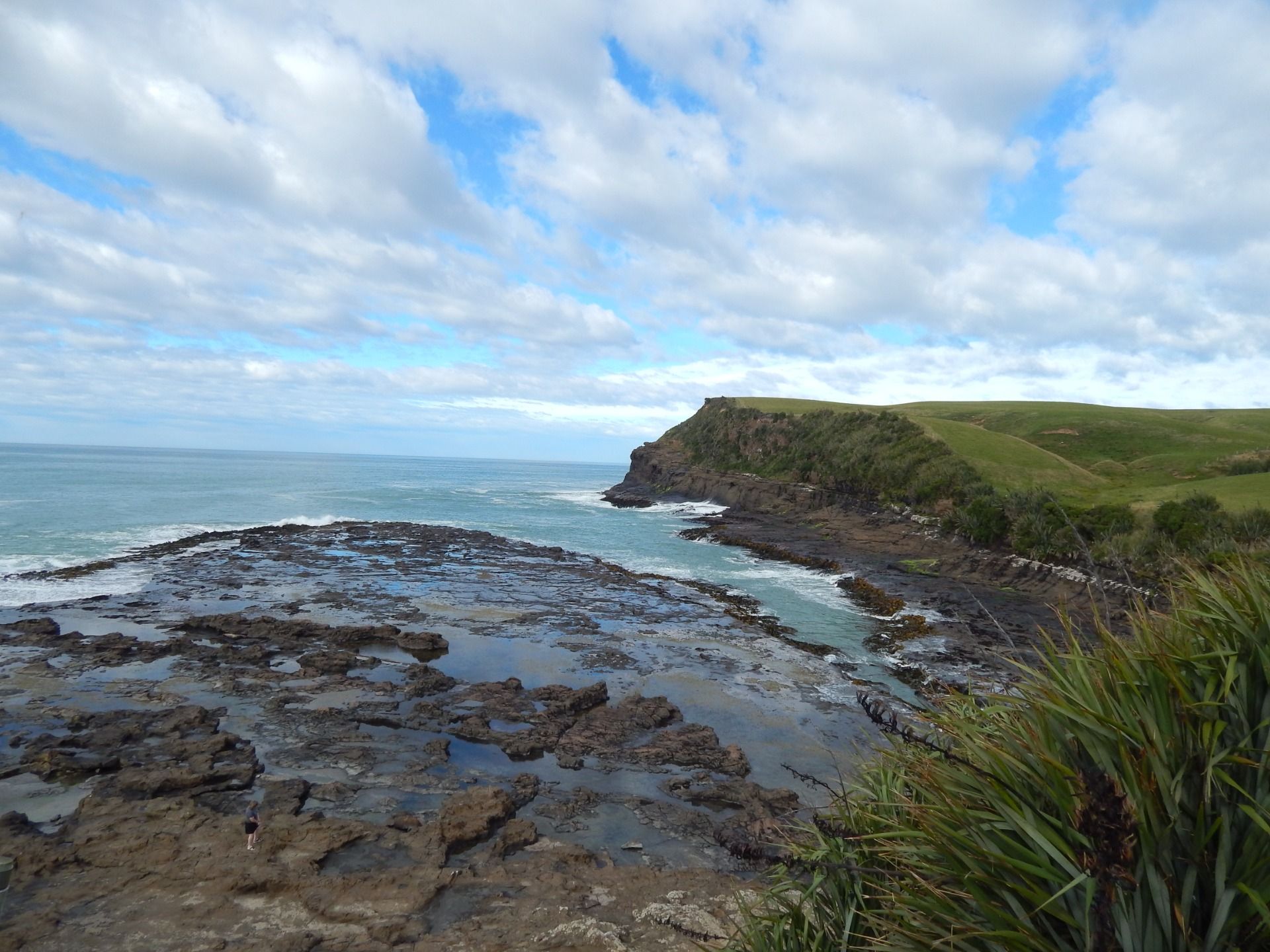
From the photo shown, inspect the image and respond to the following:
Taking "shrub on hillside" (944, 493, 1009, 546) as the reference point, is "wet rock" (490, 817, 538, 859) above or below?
below

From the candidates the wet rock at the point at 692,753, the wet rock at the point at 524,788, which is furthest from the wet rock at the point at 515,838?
the wet rock at the point at 692,753

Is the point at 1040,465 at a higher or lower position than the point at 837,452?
lower

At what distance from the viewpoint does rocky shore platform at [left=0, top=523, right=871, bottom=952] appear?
8.38 m

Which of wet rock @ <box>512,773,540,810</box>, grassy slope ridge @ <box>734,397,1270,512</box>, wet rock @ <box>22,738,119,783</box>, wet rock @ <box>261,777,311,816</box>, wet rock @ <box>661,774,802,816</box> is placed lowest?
wet rock @ <box>661,774,802,816</box>

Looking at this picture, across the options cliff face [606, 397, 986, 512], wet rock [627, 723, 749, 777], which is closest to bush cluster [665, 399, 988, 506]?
cliff face [606, 397, 986, 512]

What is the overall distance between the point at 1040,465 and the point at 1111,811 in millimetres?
45205

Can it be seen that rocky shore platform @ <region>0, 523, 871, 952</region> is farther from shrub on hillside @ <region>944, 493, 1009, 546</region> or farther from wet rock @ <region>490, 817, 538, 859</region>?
shrub on hillside @ <region>944, 493, 1009, 546</region>

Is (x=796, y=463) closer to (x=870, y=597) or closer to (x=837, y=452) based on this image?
(x=837, y=452)

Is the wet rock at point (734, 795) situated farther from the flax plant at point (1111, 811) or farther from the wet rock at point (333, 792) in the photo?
the flax plant at point (1111, 811)

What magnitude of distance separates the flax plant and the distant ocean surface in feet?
50.5

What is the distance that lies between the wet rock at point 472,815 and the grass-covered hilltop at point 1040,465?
9088mm

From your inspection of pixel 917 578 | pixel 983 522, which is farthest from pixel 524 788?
pixel 983 522

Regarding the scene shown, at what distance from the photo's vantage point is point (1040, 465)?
1671 inches

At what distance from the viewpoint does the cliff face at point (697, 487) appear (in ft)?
176
